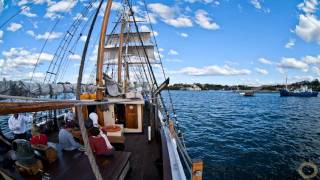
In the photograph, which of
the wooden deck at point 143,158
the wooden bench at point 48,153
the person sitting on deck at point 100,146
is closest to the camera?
the wooden bench at point 48,153

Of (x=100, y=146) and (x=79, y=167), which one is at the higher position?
(x=100, y=146)

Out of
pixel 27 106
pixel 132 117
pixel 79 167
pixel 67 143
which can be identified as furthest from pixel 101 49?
pixel 27 106

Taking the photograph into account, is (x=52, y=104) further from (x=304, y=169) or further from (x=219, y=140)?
(x=219, y=140)

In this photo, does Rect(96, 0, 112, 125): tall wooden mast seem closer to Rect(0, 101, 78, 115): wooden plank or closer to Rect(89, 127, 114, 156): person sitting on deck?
Rect(89, 127, 114, 156): person sitting on deck

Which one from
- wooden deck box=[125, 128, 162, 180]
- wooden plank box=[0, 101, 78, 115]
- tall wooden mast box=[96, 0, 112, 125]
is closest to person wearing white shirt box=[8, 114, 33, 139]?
tall wooden mast box=[96, 0, 112, 125]

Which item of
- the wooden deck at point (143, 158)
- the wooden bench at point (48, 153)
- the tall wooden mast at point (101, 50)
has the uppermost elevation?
the tall wooden mast at point (101, 50)

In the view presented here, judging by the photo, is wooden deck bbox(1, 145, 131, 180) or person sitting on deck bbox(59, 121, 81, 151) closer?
wooden deck bbox(1, 145, 131, 180)

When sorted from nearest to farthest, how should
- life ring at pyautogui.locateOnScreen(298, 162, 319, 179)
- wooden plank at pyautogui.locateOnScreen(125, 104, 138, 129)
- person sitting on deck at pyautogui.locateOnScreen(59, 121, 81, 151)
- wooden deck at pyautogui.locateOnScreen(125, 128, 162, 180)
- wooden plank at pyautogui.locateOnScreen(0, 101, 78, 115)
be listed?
wooden plank at pyautogui.locateOnScreen(0, 101, 78, 115) → wooden deck at pyautogui.locateOnScreen(125, 128, 162, 180) → person sitting on deck at pyautogui.locateOnScreen(59, 121, 81, 151) → wooden plank at pyautogui.locateOnScreen(125, 104, 138, 129) → life ring at pyautogui.locateOnScreen(298, 162, 319, 179)

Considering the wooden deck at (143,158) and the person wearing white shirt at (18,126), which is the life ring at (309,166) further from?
the person wearing white shirt at (18,126)

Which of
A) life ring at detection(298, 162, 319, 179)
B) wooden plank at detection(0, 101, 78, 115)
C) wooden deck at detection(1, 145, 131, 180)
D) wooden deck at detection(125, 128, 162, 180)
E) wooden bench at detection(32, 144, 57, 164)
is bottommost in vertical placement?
life ring at detection(298, 162, 319, 179)

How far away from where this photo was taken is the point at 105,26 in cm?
852

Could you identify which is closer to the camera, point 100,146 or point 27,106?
point 27,106

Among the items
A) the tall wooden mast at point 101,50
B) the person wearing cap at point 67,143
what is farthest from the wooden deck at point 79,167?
the tall wooden mast at point 101,50

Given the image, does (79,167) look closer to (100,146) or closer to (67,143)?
(100,146)
